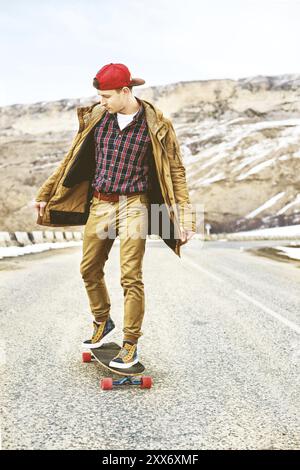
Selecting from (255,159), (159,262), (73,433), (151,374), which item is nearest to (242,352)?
(151,374)

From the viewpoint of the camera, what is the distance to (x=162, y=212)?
4.98 metres

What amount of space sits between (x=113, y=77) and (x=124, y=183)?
745mm

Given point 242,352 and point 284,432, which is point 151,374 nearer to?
point 242,352

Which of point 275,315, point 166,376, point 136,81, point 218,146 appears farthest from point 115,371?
point 218,146

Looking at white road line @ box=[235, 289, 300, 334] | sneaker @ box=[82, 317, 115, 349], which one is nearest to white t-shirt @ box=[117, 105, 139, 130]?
sneaker @ box=[82, 317, 115, 349]

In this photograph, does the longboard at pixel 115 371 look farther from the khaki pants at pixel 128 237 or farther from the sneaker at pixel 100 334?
the khaki pants at pixel 128 237

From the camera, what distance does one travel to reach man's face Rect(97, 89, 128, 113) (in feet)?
15.3

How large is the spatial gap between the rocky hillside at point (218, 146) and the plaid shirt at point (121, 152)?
58696 mm

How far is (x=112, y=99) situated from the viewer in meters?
4.69

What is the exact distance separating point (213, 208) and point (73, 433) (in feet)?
219

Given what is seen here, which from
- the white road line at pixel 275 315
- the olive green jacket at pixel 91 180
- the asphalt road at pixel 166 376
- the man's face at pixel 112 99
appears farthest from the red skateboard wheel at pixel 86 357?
the white road line at pixel 275 315

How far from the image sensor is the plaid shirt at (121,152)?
15.8 ft

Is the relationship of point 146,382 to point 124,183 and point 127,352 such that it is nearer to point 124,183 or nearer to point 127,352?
point 127,352

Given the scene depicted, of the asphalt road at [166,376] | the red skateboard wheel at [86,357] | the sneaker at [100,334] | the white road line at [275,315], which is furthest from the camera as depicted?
the white road line at [275,315]
